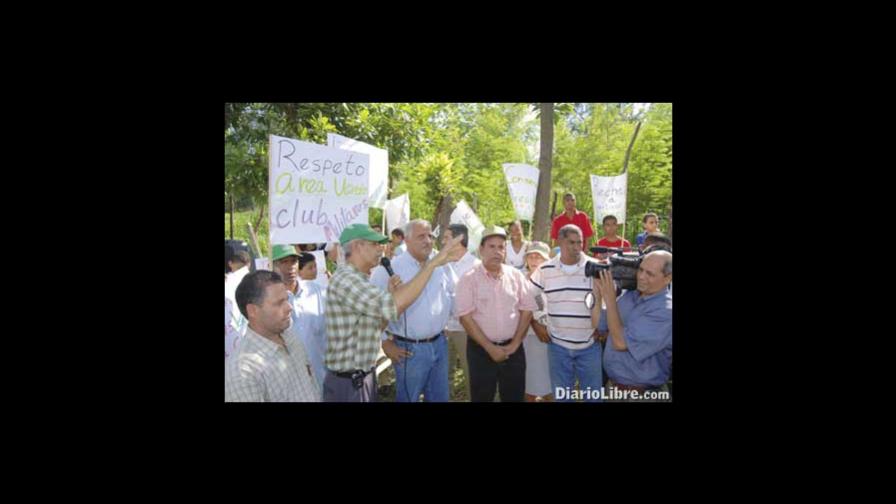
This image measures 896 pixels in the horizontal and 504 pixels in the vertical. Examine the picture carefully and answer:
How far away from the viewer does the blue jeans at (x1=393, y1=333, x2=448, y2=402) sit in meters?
4.29

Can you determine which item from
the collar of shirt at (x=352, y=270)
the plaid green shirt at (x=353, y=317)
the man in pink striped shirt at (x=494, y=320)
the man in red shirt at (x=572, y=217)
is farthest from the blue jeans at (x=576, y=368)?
the man in red shirt at (x=572, y=217)

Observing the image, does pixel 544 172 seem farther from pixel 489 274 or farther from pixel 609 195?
pixel 489 274

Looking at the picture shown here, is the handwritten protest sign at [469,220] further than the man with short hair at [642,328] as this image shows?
Yes

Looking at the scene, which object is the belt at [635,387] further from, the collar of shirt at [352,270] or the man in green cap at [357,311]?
the collar of shirt at [352,270]

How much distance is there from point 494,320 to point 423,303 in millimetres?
571

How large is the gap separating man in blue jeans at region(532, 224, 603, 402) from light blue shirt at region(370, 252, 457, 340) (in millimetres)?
803

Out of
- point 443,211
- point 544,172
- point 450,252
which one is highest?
point 544,172

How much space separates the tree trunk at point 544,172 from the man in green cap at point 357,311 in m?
4.82

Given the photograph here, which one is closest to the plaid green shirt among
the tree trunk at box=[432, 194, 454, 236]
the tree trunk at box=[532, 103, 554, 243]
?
the tree trunk at box=[532, 103, 554, 243]

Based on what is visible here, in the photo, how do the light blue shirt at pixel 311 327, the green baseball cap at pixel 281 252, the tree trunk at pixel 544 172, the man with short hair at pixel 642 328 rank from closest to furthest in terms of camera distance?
1. the man with short hair at pixel 642 328
2. the light blue shirt at pixel 311 327
3. the green baseball cap at pixel 281 252
4. the tree trunk at pixel 544 172

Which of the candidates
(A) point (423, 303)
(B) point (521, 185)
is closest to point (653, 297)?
(A) point (423, 303)

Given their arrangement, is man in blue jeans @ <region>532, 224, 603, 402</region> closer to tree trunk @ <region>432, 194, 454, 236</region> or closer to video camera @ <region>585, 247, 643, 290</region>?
video camera @ <region>585, 247, 643, 290</region>

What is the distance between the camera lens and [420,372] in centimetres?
429

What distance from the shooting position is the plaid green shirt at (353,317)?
11.5 ft
